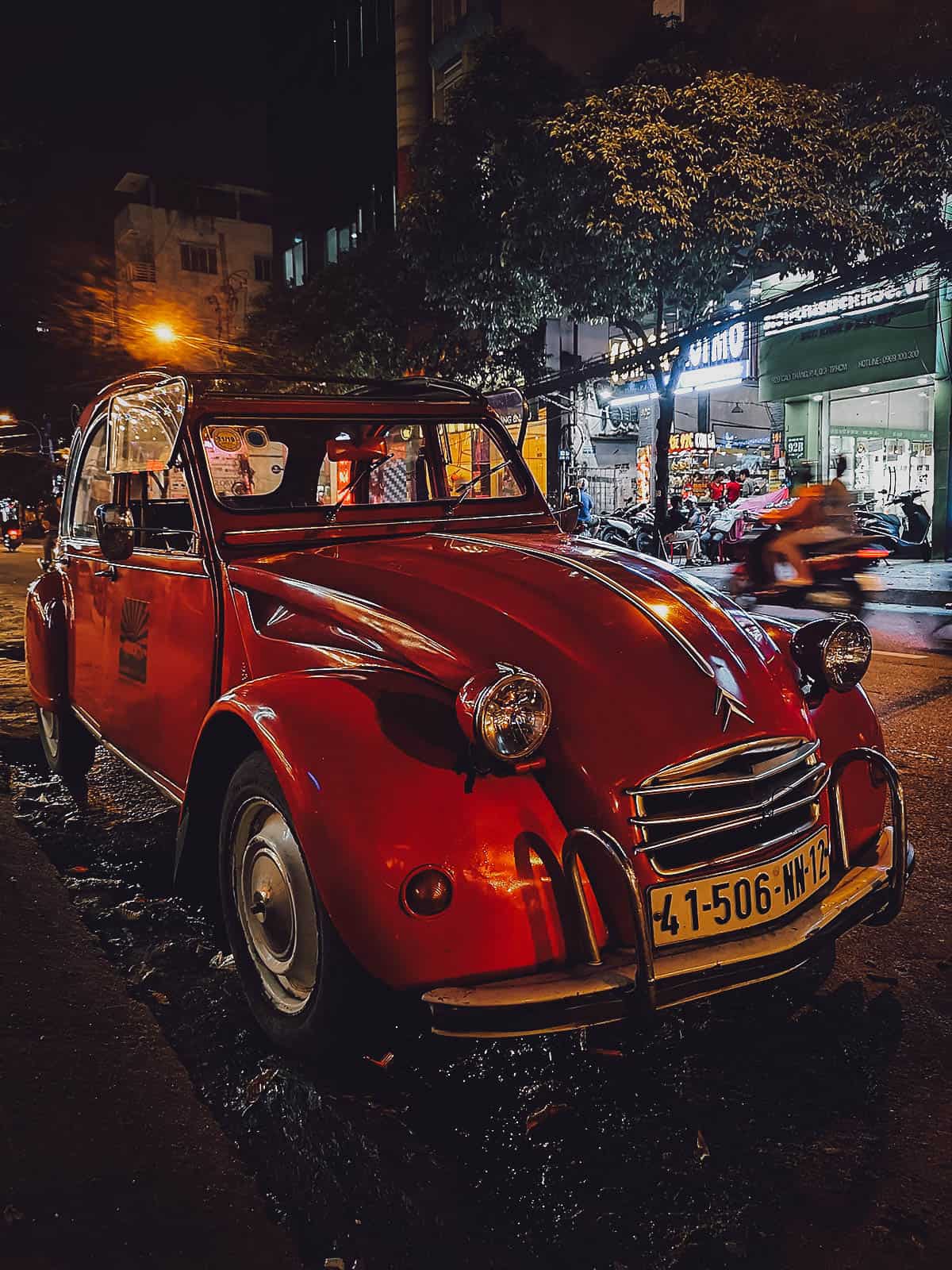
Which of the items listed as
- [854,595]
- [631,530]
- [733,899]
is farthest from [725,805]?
[631,530]

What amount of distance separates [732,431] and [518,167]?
74.7 feet

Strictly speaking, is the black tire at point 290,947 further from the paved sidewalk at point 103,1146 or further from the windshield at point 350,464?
the windshield at point 350,464

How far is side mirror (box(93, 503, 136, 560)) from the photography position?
368cm

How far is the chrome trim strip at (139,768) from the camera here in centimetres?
341

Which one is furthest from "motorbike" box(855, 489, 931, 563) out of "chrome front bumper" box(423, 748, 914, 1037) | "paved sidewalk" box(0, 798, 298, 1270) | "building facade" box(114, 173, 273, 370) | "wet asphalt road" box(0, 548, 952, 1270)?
"building facade" box(114, 173, 273, 370)

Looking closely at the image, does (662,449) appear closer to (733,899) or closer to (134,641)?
(134,641)

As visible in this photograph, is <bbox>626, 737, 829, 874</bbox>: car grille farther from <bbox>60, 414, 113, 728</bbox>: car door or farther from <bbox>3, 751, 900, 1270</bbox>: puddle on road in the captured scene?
<bbox>60, 414, 113, 728</bbox>: car door

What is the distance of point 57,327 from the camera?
29016mm

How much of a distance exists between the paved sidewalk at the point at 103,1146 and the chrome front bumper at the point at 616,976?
0.57 meters

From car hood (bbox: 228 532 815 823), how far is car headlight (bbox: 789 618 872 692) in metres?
0.11

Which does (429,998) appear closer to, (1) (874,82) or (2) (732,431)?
(1) (874,82)

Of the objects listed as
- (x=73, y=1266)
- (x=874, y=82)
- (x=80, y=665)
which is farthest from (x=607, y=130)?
(x=73, y=1266)

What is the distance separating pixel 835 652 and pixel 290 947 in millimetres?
1753

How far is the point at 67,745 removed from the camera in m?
4.99
